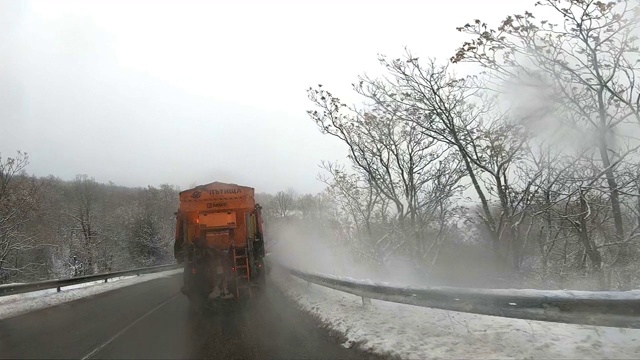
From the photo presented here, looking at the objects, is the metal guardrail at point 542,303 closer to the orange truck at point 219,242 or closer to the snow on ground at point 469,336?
the snow on ground at point 469,336

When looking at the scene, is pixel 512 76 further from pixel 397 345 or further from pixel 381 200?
pixel 381 200

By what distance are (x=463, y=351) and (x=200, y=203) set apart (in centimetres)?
992

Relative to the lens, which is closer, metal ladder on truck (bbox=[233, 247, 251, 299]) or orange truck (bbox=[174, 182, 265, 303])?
orange truck (bbox=[174, 182, 265, 303])

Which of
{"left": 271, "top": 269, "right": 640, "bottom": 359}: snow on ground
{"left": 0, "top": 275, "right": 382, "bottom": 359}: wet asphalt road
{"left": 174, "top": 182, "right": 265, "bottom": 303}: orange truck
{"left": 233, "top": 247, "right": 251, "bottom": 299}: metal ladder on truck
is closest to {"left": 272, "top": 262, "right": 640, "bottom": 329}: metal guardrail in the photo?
{"left": 271, "top": 269, "right": 640, "bottom": 359}: snow on ground

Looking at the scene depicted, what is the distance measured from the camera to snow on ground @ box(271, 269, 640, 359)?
450 cm

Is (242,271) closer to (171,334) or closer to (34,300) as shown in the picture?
(171,334)

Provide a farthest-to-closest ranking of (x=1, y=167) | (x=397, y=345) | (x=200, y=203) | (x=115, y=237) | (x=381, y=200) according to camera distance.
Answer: (x=115, y=237) → (x=1, y=167) → (x=381, y=200) → (x=200, y=203) → (x=397, y=345)

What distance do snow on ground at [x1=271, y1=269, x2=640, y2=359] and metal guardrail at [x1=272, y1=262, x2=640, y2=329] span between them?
0.35 meters

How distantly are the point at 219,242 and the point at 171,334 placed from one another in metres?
4.73

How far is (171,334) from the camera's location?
7887 millimetres

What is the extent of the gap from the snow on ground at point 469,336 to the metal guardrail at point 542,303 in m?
0.35

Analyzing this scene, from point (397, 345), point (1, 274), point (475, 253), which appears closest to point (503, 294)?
point (397, 345)

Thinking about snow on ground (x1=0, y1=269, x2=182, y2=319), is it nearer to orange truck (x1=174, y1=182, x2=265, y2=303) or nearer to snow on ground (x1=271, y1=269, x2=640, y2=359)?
orange truck (x1=174, y1=182, x2=265, y2=303)

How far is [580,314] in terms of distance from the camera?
4297 mm
